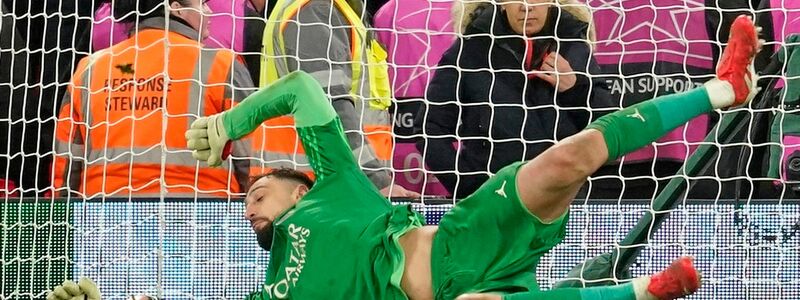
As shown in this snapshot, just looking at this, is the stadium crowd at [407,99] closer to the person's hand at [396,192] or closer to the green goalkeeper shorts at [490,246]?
the person's hand at [396,192]

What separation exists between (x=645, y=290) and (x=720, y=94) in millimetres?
544

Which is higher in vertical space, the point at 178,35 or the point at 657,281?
the point at 178,35

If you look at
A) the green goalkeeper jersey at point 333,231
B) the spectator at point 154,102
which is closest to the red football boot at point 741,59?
the green goalkeeper jersey at point 333,231

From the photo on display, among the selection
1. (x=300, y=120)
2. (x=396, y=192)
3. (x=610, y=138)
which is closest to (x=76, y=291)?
(x=300, y=120)

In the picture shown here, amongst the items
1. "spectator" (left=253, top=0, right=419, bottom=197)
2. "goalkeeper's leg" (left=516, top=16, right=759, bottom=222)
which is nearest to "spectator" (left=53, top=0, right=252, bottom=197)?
"spectator" (left=253, top=0, right=419, bottom=197)

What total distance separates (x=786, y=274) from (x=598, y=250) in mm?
553

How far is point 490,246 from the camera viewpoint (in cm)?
416

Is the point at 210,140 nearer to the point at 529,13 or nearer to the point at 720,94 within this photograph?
the point at 529,13

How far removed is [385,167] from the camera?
5109 mm

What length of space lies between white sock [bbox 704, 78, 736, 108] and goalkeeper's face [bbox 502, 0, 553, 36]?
42.4 inches

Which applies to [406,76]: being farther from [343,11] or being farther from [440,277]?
[440,277]

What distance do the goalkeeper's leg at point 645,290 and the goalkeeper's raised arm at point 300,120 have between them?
2.21 feet

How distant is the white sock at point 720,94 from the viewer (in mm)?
4133

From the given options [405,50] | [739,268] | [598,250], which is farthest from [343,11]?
[739,268]
